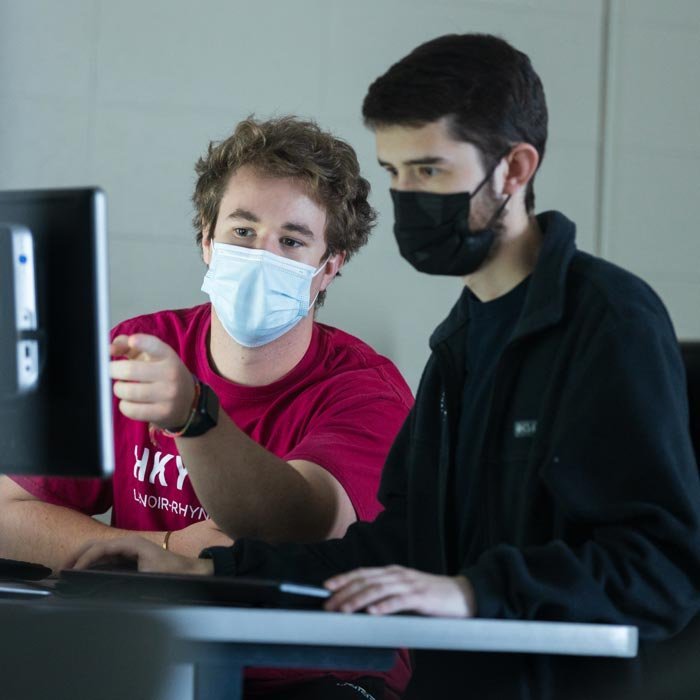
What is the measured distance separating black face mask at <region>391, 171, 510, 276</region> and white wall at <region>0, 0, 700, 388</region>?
145cm

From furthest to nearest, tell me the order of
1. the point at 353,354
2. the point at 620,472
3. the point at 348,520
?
the point at 353,354 < the point at 348,520 < the point at 620,472

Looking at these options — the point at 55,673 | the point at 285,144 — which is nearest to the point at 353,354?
the point at 285,144

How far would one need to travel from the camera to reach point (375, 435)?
6.33 ft

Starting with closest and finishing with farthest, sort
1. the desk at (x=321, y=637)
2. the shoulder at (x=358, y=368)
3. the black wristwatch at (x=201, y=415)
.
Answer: the desk at (x=321, y=637)
the black wristwatch at (x=201, y=415)
the shoulder at (x=358, y=368)

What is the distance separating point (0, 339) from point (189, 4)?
2.02m

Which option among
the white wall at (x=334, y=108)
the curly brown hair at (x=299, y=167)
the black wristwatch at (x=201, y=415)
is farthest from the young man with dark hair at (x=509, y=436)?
the white wall at (x=334, y=108)

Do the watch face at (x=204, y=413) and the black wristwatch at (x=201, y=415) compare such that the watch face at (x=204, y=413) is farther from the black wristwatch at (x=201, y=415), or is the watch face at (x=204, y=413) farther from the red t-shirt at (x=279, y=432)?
the red t-shirt at (x=279, y=432)

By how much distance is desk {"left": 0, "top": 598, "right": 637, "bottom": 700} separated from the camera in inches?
35.4

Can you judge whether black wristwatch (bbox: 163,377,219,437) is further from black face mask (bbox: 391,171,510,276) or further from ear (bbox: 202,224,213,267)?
ear (bbox: 202,224,213,267)

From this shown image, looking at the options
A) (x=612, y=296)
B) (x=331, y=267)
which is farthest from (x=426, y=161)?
(x=331, y=267)

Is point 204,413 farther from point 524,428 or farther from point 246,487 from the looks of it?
point 524,428

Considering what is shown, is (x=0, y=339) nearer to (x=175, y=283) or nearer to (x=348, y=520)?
(x=348, y=520)

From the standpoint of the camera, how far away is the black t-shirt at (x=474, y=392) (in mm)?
1432

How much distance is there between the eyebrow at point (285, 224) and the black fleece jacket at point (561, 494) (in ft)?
2.18
